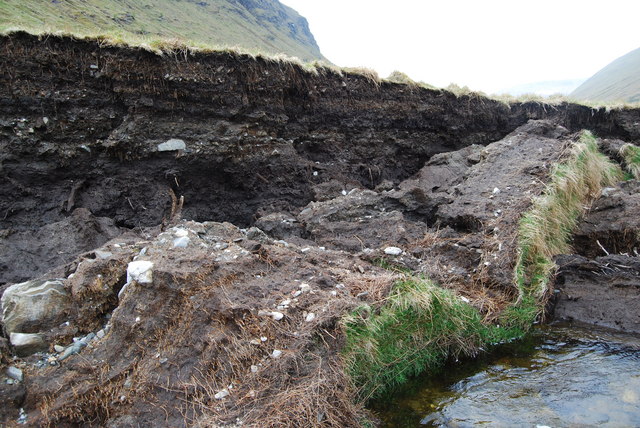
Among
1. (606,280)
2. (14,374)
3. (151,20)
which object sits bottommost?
(14,374)

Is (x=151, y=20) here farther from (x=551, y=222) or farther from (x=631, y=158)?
(x=551, y=222)

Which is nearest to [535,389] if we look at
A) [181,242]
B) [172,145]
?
[181,242]

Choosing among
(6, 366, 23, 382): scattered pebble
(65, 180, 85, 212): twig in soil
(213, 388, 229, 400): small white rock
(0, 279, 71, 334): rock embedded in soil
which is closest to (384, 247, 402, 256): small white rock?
(213, 388, 229, 400): small white rock

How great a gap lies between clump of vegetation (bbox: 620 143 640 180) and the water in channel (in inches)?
259

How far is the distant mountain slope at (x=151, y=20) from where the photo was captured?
23.7 feet

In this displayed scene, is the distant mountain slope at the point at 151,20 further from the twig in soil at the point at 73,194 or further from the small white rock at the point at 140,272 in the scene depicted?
the small white rock at the point at 140,272

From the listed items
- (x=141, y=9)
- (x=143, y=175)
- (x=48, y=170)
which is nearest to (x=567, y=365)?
(x=143, y=175)

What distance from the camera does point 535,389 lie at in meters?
3.78

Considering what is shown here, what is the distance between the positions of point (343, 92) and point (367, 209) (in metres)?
3.40

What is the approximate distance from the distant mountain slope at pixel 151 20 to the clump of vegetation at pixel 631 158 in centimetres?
842

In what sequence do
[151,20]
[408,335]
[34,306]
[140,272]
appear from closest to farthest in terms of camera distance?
[34,306]
[140,272]
[408,335]
[151,20]

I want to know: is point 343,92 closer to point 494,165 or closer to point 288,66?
point 288,66

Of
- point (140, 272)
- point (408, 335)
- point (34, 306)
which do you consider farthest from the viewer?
point (408, 335)

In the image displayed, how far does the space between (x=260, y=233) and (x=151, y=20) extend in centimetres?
3103
